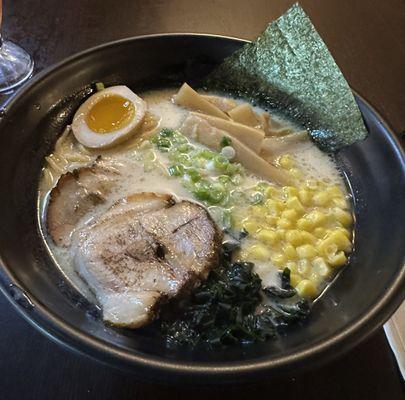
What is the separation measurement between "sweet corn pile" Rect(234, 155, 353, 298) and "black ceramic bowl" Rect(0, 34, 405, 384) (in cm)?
7

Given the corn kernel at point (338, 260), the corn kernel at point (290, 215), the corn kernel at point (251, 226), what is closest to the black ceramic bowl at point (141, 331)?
the corn kernel at point (338, 260)

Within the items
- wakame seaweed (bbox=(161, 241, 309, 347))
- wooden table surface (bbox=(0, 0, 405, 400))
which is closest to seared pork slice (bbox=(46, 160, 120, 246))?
wooden table surface (bbox=(0, 0, 405, 400))

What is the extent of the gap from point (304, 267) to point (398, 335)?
40 cm

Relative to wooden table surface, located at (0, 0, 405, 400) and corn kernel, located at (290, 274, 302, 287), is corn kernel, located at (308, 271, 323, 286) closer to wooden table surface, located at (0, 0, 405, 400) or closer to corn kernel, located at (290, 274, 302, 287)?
corn kernel, located at (290, 274, 302, 287)

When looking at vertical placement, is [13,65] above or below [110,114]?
below

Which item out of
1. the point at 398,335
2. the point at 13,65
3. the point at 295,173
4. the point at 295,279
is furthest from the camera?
the point at 13,65

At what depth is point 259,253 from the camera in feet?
6.02

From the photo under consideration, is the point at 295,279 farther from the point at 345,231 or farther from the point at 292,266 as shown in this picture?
the point at 345,231

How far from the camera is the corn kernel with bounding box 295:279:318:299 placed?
1.71 metres

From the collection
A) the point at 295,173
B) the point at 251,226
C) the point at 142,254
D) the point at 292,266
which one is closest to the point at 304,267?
the point at 292,266

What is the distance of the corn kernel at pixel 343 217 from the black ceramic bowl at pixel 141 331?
5 cm

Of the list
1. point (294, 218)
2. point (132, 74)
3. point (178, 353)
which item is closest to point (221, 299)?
point (178, 353)

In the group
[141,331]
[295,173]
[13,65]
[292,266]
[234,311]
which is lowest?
[13,65]

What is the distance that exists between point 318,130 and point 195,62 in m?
0.73
